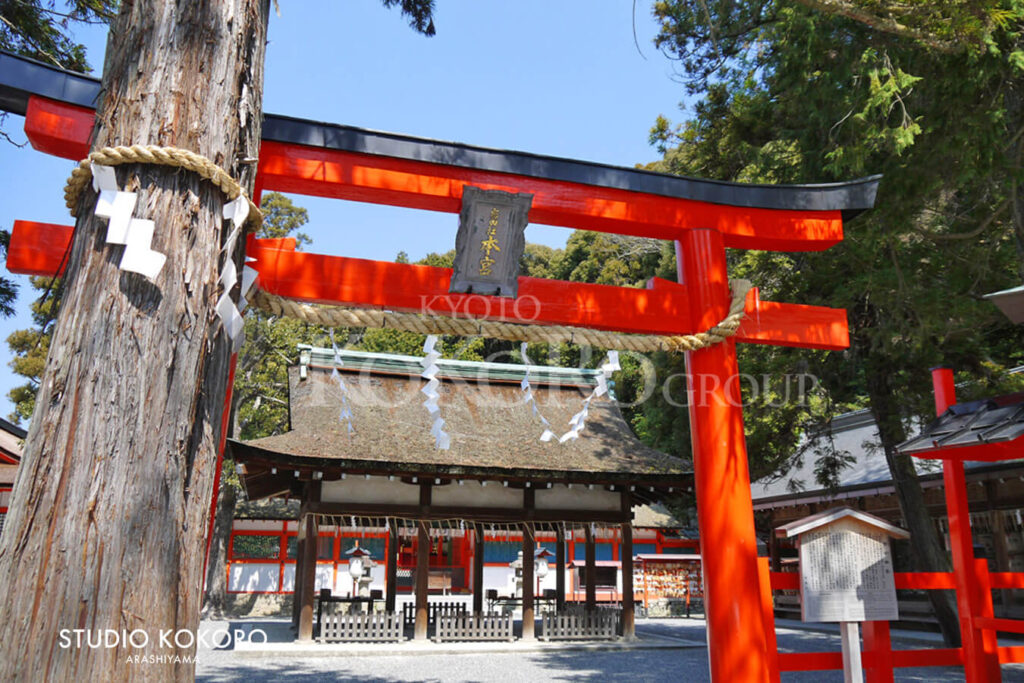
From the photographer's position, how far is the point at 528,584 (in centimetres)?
1152

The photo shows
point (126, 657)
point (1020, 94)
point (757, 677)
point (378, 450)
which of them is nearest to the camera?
point (126, 657)

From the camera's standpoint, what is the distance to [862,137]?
235 inches

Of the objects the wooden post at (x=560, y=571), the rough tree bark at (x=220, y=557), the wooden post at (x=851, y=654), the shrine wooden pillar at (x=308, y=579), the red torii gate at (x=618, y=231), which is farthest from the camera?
the rough tree bark at (x=220, y=557)

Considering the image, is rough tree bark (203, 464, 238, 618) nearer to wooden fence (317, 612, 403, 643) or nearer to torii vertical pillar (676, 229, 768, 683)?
wooden fence (317, 612, 403, 643)

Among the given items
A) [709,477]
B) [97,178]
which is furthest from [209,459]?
[709,477]

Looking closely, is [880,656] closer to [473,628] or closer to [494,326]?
[494,326]

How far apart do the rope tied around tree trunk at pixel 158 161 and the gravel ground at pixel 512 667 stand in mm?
6821

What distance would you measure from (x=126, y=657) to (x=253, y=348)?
16436 millimetres

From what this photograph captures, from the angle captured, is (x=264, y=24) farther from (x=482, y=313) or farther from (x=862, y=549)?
(x=862, y=549)

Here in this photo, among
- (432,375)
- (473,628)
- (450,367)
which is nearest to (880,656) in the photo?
(432,375)

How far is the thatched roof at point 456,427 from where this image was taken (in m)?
10.4

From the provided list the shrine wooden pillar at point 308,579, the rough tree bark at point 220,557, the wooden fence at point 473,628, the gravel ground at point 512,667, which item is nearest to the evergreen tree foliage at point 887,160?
the gravel ground at point 512,667

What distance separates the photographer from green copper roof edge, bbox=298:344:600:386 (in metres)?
13.8

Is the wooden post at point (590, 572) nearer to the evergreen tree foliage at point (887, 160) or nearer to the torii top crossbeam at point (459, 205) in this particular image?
the evergreen tree foliage at point (887, 160)
